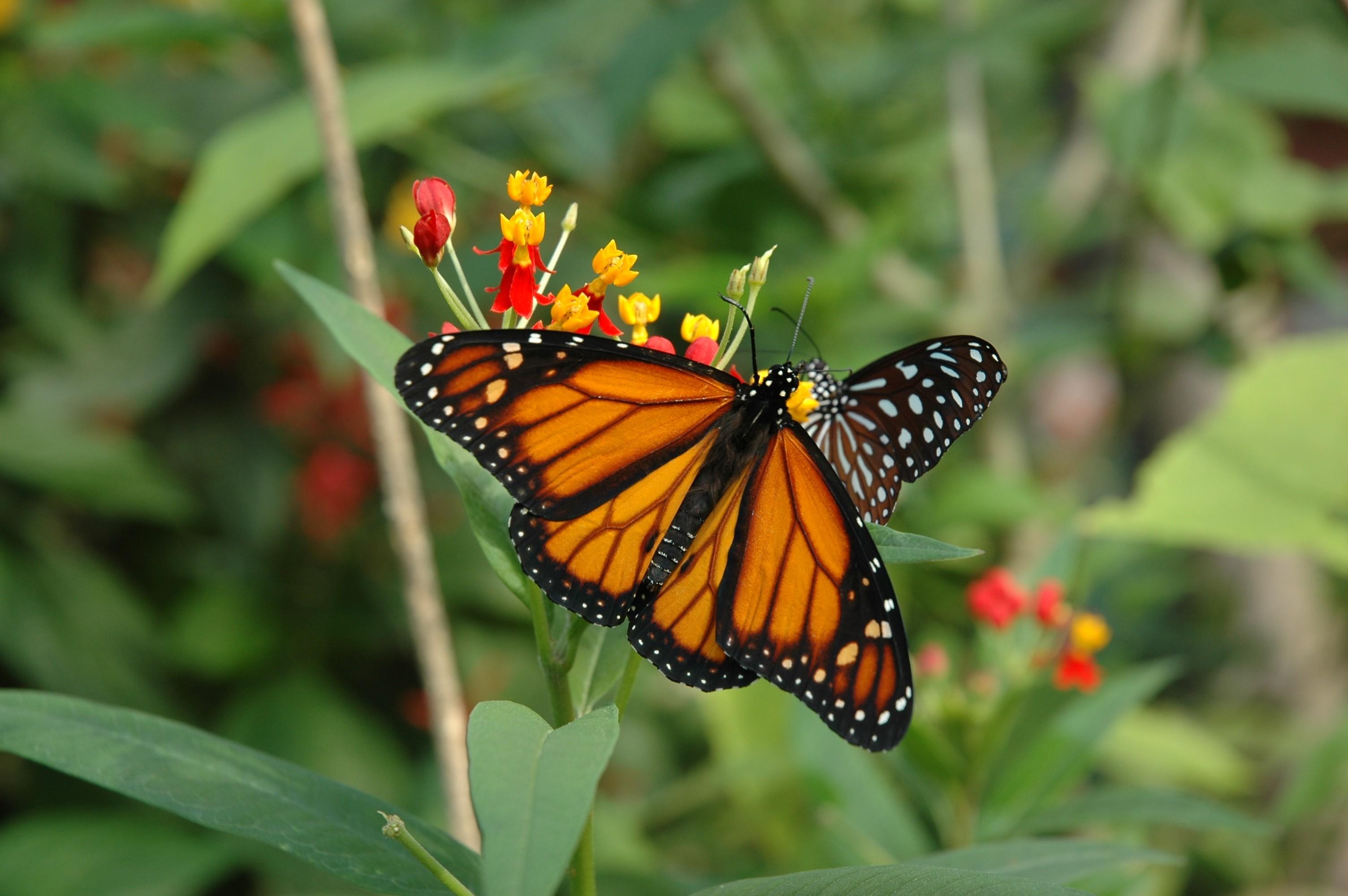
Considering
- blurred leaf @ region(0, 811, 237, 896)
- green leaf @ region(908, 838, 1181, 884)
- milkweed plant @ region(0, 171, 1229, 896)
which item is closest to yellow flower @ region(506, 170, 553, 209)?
milkweed plant @ region(0, 171, 1229, 896)

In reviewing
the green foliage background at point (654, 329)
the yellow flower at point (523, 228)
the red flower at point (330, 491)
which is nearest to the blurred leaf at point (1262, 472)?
the green foliage background at point (654, 329)

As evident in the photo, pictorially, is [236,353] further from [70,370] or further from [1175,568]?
[1175,568]


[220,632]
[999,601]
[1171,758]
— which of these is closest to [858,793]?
[999,601]

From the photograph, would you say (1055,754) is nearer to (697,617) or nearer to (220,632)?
(697,617)

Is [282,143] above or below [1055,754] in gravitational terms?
above

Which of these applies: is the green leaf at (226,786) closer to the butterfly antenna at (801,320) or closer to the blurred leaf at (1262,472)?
the butterfly antenna at (801,320)

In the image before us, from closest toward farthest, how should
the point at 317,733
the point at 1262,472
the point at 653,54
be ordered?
the point at 653,54 → the point at 1262,472 → the point at 317,733
